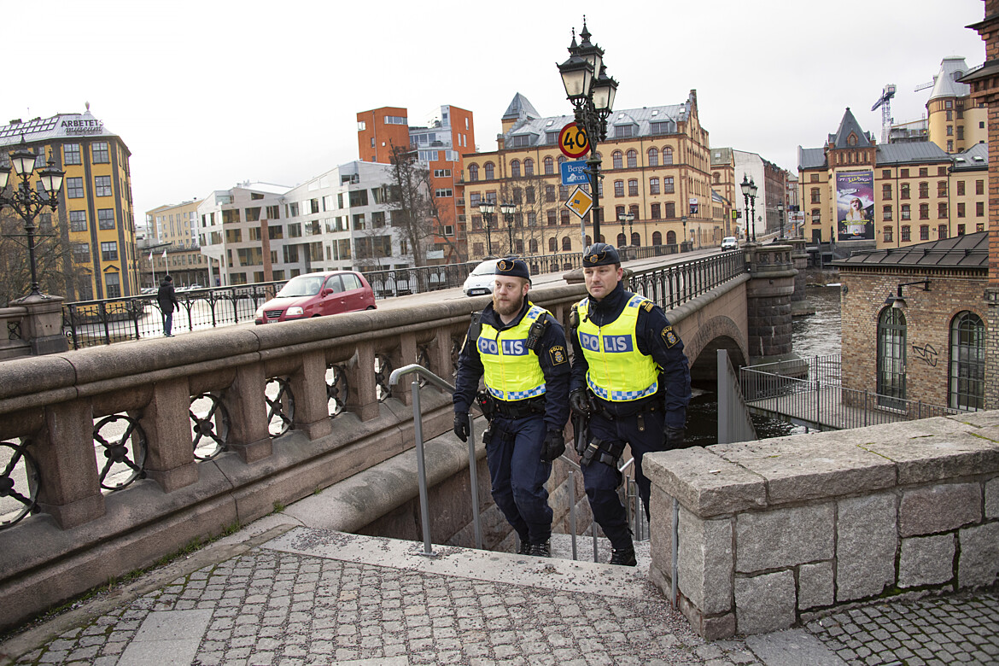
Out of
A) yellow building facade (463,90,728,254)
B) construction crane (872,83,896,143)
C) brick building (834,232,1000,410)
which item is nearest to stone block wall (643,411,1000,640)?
brick building (834,232,1000,410)

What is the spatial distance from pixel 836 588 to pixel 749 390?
33.5 meters

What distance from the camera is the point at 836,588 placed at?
3467 millimetres

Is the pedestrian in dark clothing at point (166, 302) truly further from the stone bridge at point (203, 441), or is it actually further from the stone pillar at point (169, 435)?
the stone pillar at point (169, 435)

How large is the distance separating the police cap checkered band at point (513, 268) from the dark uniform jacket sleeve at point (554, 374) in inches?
14.9

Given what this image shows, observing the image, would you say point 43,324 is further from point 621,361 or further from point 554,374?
point 621,361

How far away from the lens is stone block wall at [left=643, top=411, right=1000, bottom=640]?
334cm

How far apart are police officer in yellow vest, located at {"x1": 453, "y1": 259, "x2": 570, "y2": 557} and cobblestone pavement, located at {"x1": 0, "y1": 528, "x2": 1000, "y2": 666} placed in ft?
2.76

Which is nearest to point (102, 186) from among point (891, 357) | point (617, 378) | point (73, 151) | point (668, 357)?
point (73, 151)

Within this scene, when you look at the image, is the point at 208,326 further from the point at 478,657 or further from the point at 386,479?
the point at 478,657

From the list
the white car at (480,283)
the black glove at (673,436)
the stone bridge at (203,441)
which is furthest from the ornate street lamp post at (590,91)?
the white car at (480,283)

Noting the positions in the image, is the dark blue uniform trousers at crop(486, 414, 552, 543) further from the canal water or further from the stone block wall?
the stone block wall

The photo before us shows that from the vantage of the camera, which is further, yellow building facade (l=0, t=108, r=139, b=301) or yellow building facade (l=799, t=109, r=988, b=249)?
yellow building facade (l=799, t=109, r=988, b=249)

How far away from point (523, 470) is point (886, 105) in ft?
559

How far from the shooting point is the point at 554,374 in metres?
5.03
